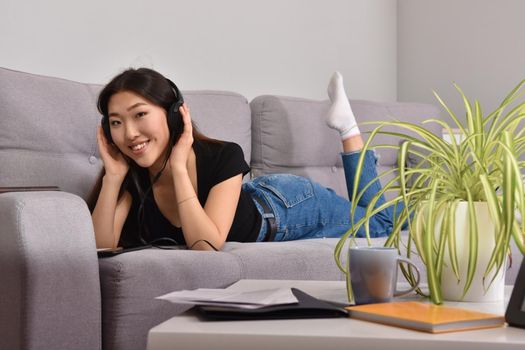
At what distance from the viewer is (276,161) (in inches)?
112

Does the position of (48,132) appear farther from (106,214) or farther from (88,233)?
(88,233)

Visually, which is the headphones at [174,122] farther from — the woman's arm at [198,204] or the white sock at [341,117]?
the white sock at [341,117]

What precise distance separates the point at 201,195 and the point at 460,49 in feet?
7.11

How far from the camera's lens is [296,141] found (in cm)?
287

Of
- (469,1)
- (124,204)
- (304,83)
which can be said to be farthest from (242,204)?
(469,1)

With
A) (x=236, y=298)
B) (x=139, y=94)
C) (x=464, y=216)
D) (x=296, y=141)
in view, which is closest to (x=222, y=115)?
(x=296, y=141)

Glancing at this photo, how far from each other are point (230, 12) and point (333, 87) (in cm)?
69

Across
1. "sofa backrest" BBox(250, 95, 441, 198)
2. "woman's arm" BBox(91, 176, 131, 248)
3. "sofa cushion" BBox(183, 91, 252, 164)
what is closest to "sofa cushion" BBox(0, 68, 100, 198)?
"woman's arm" BBox(91, 176, 131, 248)

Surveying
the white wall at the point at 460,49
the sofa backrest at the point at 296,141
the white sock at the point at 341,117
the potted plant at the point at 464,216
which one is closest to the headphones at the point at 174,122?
the sofa backrest at the point at 296,141

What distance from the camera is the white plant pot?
1.20 m

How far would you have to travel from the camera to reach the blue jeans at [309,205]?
251 centimetres

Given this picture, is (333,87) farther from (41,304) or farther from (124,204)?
(41,304)

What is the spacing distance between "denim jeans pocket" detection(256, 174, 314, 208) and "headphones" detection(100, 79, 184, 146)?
44 cm

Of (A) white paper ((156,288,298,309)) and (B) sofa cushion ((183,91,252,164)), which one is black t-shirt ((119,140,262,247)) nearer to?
(B) sofa cushion ((183,91,252,164))
